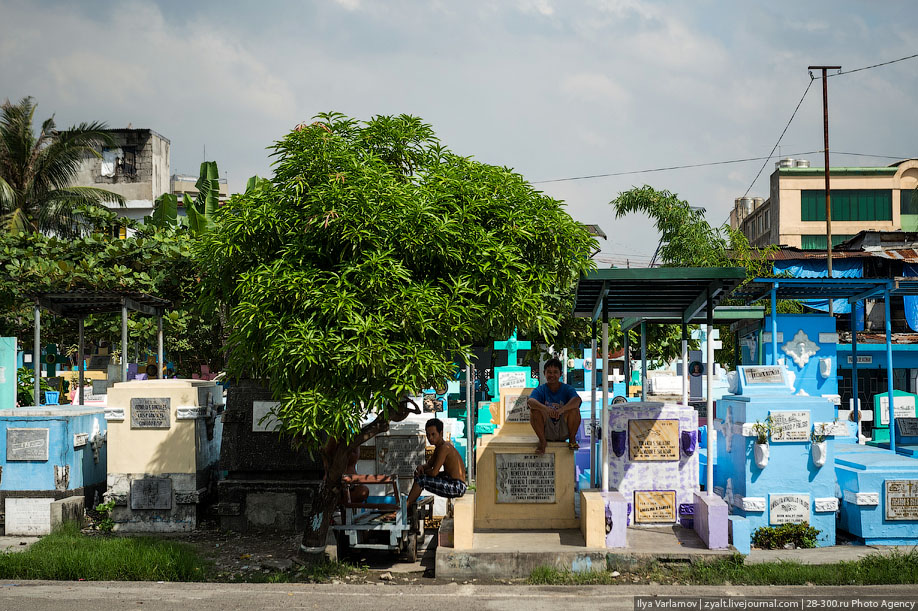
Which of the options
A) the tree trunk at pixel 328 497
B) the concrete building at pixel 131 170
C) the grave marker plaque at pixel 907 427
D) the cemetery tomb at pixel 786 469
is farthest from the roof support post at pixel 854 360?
the concrete building at pixel 131 170

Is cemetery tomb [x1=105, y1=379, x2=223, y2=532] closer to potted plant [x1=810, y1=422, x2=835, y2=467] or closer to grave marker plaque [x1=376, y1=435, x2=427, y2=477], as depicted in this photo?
grave marker plaque [x1=376, y1=435, x2=427, y2=477]

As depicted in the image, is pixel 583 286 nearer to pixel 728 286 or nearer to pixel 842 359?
pixel 728 286

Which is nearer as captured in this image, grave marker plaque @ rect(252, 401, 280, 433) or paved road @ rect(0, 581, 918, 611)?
paved road @ rect(0, 581, 918, 611)

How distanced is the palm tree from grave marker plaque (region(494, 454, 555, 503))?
25584mm

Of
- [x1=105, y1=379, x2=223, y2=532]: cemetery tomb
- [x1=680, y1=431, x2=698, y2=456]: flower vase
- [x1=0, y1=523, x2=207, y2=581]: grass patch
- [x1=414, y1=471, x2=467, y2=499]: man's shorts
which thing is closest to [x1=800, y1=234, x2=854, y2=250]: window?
[x1=680, y1=431, x2=698, y2=456]: flower vase

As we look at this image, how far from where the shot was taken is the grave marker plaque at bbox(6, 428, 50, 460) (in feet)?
36.1

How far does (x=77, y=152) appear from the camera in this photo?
3206 centimetres

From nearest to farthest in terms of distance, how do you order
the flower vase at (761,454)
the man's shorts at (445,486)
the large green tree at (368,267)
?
the large green tree at (368,267)
the man's shorts at (445,486)
the flower vase at (761,454)

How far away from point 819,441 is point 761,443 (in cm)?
74

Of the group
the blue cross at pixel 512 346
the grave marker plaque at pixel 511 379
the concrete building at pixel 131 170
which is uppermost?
the concrete building at pixel 131 170

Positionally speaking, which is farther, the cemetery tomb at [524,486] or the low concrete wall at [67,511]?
the low concrete wall at [67,511]

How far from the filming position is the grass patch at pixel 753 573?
8.30m

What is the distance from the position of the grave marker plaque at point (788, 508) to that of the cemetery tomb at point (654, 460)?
0.93 meters

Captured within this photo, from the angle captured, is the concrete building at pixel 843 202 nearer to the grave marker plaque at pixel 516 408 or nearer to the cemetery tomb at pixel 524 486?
the grave marker plaque at pixel 516 408
